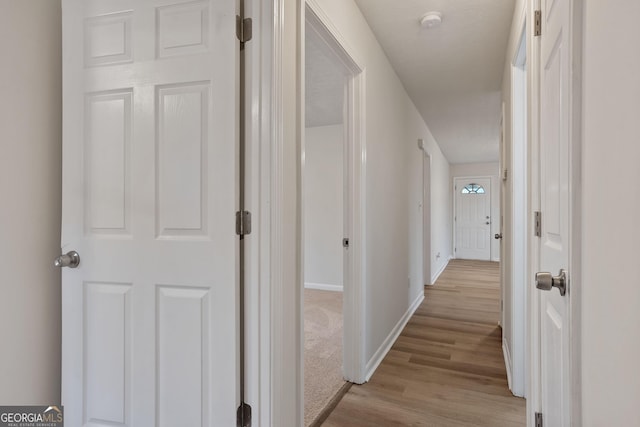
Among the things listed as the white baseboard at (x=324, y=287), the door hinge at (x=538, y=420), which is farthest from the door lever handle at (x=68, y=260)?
the white baseboard at (x=324, y=287)

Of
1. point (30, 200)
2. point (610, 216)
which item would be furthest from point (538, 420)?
point (30, 200)

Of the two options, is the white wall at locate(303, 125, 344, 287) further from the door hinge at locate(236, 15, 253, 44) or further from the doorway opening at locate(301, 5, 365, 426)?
the door hinge at locate(236, 15, 253, 44)

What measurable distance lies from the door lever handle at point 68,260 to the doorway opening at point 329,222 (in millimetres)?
940

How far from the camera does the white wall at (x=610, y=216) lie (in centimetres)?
54

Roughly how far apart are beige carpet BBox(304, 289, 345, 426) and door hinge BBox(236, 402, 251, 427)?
637 millimetres

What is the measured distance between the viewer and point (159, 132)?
1.28m

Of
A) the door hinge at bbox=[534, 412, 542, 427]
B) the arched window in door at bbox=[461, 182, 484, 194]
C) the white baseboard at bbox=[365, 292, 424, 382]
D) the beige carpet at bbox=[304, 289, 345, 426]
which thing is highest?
the arched window in door at bbox=[461, 182, 484, 194]

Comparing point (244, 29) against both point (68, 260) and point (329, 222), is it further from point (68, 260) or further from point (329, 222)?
point (329, 222)

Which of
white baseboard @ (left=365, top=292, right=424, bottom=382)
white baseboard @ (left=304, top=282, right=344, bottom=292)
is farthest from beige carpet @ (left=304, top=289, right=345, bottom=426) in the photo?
white baseboard @ (left=304, top=282, right=344, bottom=292)

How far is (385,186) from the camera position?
277 cm

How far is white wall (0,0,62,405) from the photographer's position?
1.16 metres

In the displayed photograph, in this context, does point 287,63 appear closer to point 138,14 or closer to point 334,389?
point 138,14

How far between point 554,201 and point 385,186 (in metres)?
1.72

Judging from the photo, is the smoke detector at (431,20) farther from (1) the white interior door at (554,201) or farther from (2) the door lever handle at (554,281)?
(2) the door lever handle at (554,281)
